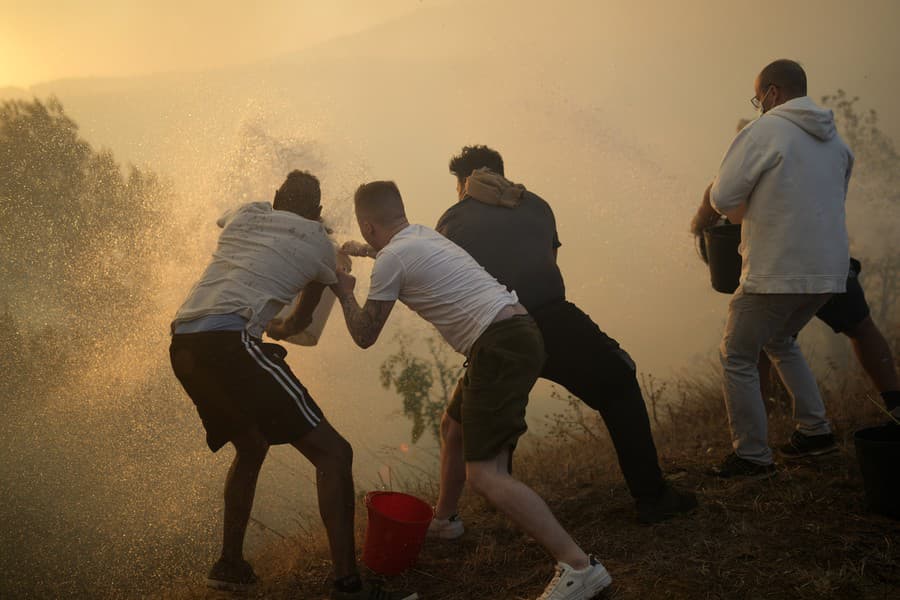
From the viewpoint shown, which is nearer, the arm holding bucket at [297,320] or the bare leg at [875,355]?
the arm holding bucket at [297,320]

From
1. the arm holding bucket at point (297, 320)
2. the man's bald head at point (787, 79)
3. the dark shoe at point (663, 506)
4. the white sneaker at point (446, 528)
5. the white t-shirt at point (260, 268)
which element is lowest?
the dark shoe at point (663, 506)

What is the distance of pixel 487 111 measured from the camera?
121 feet

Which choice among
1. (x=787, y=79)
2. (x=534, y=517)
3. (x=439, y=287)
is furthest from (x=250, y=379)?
(x=787, y=79)

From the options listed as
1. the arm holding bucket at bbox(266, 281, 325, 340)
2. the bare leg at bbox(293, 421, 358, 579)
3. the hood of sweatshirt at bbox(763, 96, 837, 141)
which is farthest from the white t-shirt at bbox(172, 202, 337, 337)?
the hood of sweatshirt at bbox(763, 96, 837, 141)

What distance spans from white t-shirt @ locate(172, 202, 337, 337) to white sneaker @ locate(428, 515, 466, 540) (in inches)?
61.1

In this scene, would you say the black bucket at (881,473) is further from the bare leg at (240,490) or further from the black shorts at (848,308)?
the bare leg at (240,490)

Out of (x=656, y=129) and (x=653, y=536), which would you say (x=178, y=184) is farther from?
(x=656, y=129)

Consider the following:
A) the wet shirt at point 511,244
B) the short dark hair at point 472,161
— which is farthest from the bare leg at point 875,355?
the short dark hair at point 472,161

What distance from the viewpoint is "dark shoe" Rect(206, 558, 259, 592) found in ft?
13.4

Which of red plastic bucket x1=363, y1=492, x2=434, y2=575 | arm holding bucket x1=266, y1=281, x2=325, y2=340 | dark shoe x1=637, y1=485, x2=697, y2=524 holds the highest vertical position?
arm holding bucket x1=266, y1=281, x2=325, y2=340

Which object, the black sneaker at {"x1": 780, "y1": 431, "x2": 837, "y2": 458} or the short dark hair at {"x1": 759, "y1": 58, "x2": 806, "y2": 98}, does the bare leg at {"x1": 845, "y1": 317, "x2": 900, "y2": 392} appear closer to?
the black sneaker at {"x1": 780, "y1": 431, "x2": 837, "y2": 458}

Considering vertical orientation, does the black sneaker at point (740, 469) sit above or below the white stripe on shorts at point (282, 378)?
below

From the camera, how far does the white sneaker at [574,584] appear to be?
3.14m

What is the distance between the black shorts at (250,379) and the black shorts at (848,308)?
10.6 ft
